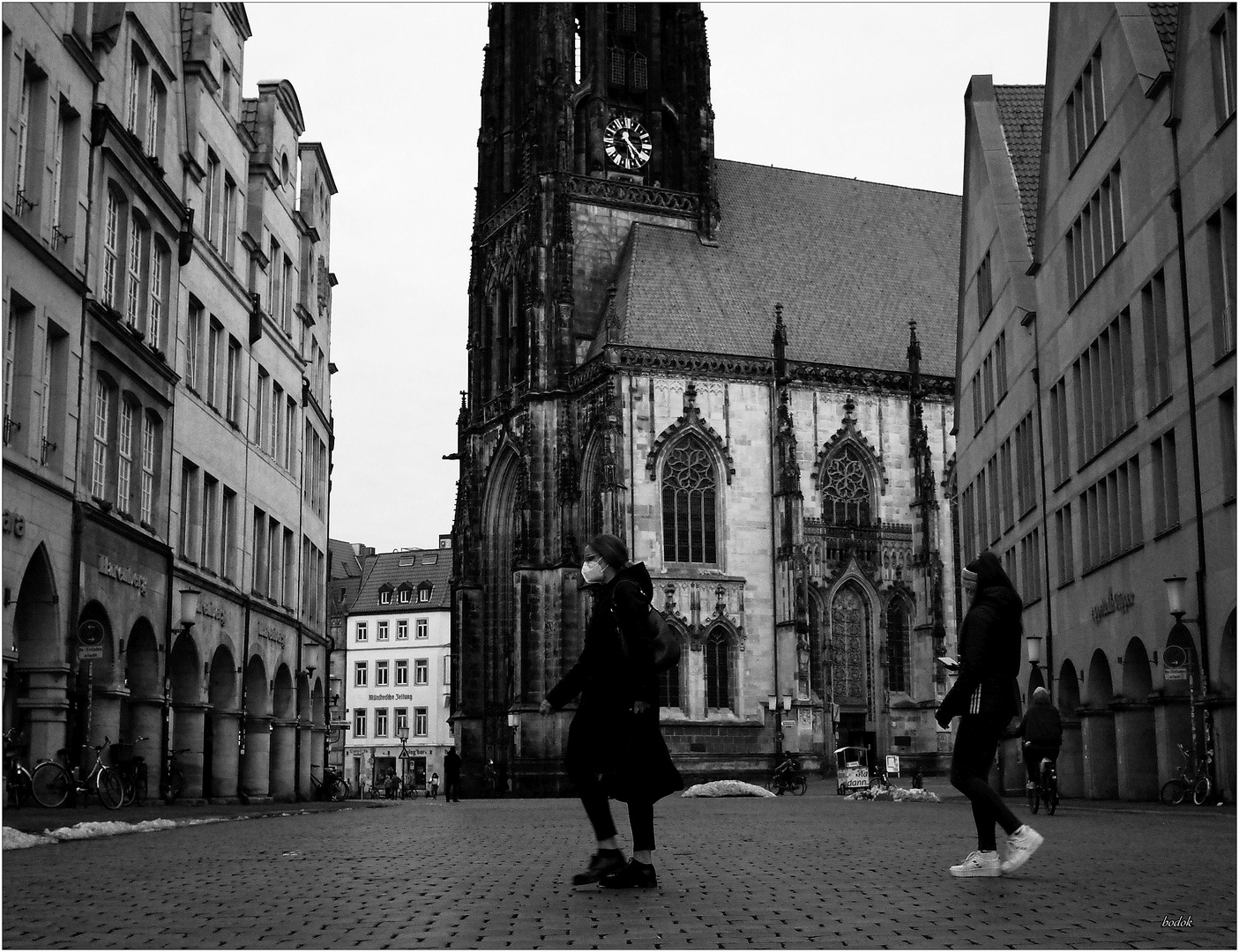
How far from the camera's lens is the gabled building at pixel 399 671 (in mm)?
103875

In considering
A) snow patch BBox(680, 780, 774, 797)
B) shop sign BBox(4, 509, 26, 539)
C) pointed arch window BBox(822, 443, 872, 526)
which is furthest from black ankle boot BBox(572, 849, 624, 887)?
pointed arch window BBox(822, 443, 872, 526)

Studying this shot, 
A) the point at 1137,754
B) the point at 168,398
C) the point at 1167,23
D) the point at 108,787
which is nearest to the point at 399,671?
the point at 168,398

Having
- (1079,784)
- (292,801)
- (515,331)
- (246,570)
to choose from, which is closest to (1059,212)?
(1079,784)

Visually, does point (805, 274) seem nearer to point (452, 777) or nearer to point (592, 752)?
point (452, 777)

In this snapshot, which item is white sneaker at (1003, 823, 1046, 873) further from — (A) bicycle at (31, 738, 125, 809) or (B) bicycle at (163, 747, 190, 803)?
(B) bicycle at (163, 747, 190, 803)

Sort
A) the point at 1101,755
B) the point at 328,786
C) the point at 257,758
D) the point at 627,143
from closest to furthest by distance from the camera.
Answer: the point at 1101,755 → the point at 257,758 → the point at 328,786 → the point at 627,143

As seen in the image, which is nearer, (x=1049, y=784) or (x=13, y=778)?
(x=13, y=778)

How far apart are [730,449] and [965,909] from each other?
182 ft

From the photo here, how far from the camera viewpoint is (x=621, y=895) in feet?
30.8

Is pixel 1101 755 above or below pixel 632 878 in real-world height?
below

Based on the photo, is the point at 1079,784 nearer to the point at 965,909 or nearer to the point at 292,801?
the point at 292,801

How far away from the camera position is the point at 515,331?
6944 cm

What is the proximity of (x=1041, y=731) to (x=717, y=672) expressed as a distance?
1634 inches

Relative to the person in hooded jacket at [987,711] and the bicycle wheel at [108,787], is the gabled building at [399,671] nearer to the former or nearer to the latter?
the bicycle wheel at [108,787]
